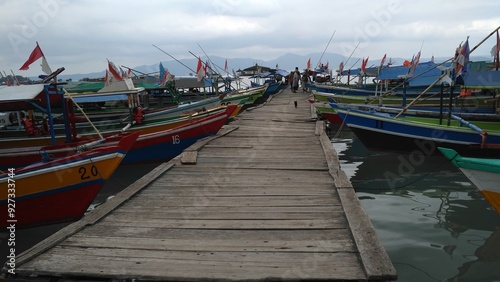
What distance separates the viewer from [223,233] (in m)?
3.91

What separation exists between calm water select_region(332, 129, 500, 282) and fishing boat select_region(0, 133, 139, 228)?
5.06m

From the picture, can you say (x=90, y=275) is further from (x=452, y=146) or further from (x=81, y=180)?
(x=452, y=146)

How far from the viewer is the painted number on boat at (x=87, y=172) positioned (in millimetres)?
6255

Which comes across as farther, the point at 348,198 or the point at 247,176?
the point at 247,176

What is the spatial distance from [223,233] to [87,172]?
3567 millimetres

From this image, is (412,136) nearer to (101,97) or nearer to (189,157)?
(189,157)

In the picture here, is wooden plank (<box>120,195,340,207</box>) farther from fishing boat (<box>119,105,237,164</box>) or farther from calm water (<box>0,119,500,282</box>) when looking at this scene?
fishing boat (<box>119,105,237,164</box>)

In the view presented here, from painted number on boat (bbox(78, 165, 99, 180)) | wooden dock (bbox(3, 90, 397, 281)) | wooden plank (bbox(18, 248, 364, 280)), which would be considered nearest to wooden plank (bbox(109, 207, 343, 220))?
wooden dock (bbox(3, 90, 397, 281))

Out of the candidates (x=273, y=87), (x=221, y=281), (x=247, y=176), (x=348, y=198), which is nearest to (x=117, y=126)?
(x=247, y=176)

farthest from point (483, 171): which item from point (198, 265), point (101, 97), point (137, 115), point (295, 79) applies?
point (295, 79)

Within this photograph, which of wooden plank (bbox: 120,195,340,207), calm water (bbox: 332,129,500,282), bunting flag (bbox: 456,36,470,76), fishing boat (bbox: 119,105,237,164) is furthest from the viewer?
fishing boat (bbox: 119,105,237,164)

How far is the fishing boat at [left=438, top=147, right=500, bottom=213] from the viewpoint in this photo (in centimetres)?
532

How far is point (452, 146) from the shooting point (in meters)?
9.65

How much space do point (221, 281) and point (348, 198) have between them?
2.39 m
